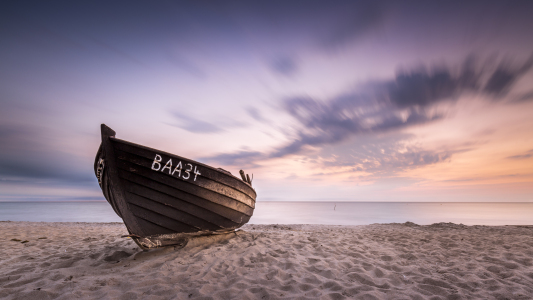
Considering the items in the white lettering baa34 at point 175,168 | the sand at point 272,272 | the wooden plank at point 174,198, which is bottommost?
the sand at point 272,272

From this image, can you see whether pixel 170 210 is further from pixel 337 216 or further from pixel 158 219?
pixel 337 216

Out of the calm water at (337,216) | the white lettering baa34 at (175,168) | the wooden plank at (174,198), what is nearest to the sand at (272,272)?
the wooden plank at (174,198)

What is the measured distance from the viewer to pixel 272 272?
351cm

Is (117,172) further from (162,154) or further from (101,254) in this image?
(101,254)

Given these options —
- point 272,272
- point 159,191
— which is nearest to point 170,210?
point 159,191

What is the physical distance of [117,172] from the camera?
4.04m

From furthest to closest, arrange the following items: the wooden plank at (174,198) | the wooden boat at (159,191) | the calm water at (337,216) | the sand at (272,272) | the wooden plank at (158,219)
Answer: the calm water at (337,216) → the wooden plank at (158,219) → the wooden plank at (174,198) → the wooden boat at (159,191) → the sand at (272,272)

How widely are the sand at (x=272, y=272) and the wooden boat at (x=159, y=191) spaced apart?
1.72ft

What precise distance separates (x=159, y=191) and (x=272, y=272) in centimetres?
252

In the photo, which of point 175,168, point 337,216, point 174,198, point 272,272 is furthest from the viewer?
point 337,216

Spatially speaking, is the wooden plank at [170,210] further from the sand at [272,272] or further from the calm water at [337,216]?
the calm water at [337,216]

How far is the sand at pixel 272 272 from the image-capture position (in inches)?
108

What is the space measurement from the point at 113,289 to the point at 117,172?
1.96 meters

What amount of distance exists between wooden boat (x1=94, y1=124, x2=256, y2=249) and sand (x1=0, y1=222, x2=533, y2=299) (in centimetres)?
52
